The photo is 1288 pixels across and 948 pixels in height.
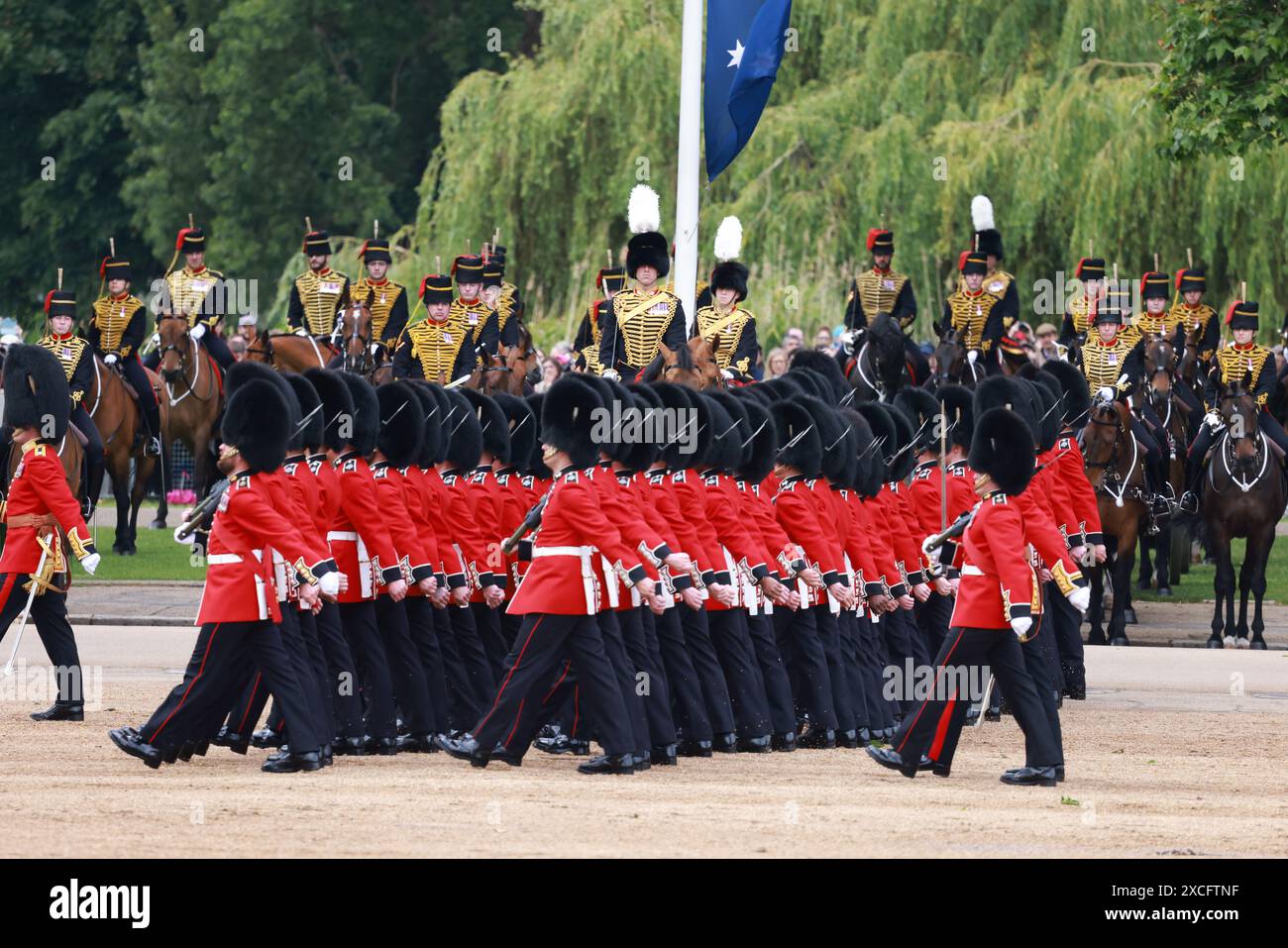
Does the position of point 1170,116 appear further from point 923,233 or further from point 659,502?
point 659,502

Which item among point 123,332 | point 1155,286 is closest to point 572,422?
point 1155,286

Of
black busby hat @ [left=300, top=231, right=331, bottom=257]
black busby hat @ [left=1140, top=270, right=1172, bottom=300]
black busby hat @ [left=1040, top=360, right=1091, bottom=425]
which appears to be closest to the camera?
black busby hat @ [left=1040, top=360, right=1091, bottom=425]

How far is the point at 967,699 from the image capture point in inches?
449

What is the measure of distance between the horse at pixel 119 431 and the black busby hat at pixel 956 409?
9.93 m

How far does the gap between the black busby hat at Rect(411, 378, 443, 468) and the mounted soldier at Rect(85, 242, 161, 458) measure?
10873 mm

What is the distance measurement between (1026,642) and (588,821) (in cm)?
251

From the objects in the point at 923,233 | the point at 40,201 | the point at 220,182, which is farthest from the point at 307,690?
the point at 40,201

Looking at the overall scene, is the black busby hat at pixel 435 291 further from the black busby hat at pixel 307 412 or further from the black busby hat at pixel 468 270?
the black busby hat at pixel 307 412

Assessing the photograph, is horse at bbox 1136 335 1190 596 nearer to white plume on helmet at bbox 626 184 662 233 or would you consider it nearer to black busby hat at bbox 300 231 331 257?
white plume on helmet at bbox 626 184 662 233

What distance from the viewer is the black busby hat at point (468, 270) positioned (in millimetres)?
19641

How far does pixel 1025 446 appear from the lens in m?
11.5

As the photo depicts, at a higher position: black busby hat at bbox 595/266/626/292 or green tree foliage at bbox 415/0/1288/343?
green tree foliage at bbox 415/0/1288/343

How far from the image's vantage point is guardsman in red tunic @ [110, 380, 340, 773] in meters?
11.3

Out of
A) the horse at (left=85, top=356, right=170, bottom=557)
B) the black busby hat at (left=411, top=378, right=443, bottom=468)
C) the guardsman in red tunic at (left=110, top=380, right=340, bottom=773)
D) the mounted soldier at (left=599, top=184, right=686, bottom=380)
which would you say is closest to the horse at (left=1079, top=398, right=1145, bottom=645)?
the mounted soldier at (left=599, top=184, right=686, bottom=380)
